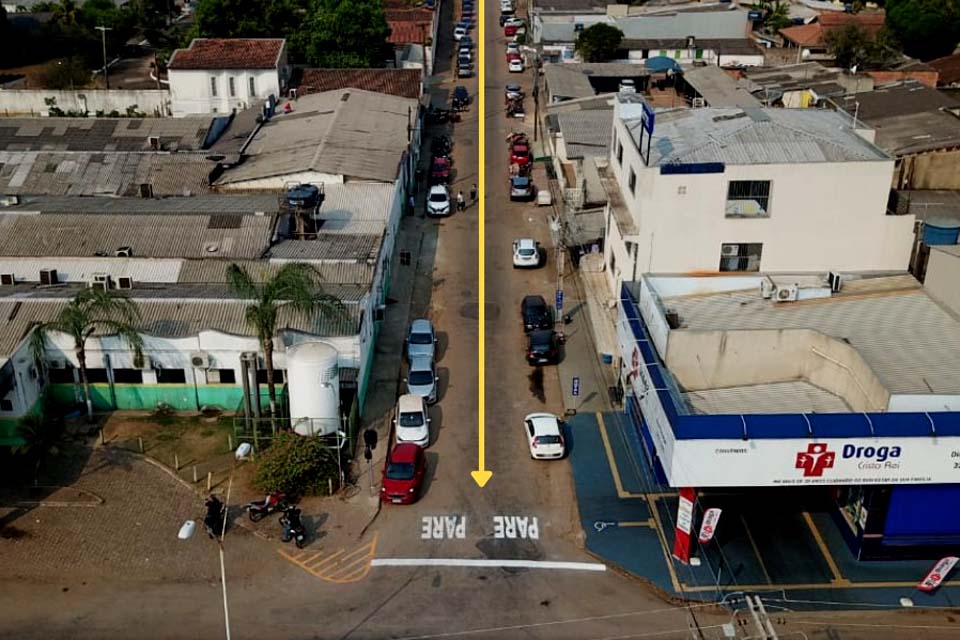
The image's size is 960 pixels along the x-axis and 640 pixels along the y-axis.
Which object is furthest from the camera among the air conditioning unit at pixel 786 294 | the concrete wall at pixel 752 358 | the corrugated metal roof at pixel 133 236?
the corrugated metal roof at pixel 133 236

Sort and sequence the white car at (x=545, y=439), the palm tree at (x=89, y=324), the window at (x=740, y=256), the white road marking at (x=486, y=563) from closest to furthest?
the white road marking at (x=486, y=563), the white car at (x=545, y=439), the palm tree at (x=89, y=324), the window at (x=740, y=256)

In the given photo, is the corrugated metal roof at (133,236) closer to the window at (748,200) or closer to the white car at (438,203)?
→ the white car at (438,203)

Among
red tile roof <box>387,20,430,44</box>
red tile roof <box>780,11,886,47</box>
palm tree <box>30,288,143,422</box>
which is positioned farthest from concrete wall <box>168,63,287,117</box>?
red tile roof <box>780,11,886,47</box>

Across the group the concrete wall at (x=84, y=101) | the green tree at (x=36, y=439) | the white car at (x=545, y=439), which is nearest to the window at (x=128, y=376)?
the green tree at (x=36, y=439)

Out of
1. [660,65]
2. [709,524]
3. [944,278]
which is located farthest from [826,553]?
[660,65]

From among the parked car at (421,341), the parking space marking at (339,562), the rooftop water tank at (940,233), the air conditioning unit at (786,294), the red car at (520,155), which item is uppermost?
the rooftop water tank at (940,233)

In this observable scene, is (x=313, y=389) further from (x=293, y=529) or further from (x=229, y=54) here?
(x=229, y=54)

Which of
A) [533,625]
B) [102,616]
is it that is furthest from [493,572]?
[102,616]
